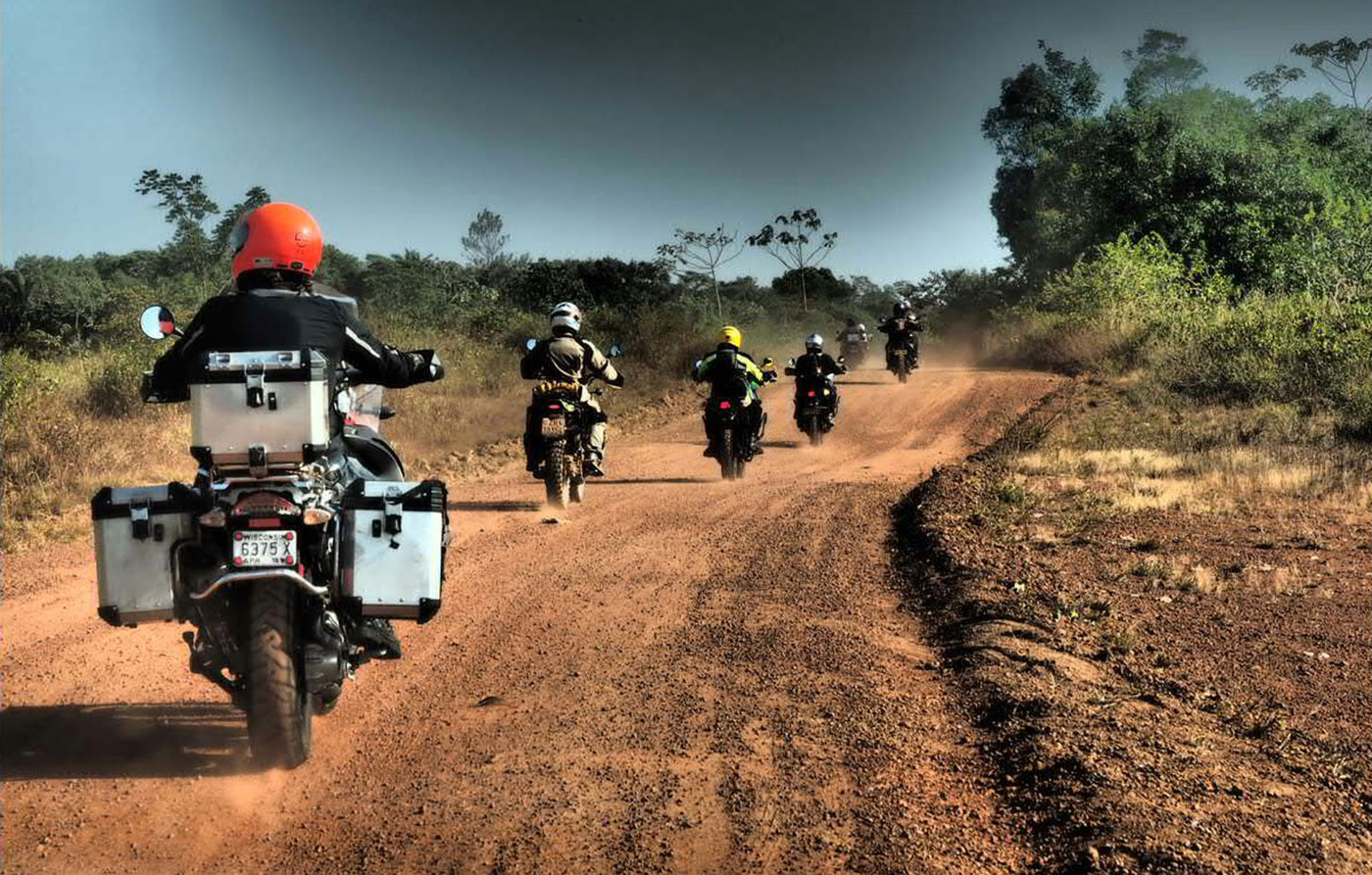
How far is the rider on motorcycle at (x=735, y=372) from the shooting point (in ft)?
→ 46.9

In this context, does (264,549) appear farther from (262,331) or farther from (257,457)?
(262,331)

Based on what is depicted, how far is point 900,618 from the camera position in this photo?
7316 millimetres

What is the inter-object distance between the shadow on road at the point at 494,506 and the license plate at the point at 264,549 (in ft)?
21.6


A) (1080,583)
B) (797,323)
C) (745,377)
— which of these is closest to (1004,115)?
(797,323)

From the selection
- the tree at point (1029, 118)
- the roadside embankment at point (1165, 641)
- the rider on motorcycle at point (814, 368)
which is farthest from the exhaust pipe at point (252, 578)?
the tree at point (1029, 118)

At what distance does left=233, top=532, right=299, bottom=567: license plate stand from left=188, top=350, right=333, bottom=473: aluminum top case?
253 mm

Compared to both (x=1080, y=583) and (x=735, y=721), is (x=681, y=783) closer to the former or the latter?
(x=735, y=721)

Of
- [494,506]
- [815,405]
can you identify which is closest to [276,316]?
[494,506]

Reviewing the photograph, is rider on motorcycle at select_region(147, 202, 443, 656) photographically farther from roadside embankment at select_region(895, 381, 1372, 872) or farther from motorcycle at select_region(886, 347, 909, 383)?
motorcycle at select_region(886, 347, 909, 383)

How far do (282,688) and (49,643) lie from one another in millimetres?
2969

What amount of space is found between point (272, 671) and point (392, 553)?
0.63m

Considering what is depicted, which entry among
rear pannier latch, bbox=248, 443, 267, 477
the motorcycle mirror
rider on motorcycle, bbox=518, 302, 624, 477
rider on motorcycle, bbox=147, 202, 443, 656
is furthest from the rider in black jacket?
rider on motorcycle, bbox=518, 302, 624, 477

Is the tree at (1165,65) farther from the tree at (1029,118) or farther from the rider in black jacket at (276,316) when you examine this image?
the rider in black jacket at (276,316)

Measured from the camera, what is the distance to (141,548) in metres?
4.56
